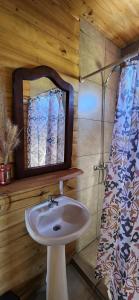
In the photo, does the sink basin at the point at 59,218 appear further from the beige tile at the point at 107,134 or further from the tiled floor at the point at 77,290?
the beige tile at the point at 107,134

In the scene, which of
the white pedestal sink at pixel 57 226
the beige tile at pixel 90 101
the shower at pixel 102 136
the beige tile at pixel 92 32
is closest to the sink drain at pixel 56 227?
the white pedestal sink at pixel 57 226

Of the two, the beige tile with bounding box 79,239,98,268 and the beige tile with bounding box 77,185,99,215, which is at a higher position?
the beige tile with bounding box 77,185,99,215

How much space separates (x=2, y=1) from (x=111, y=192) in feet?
4.77

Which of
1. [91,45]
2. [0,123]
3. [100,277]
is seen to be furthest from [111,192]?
[91,45]

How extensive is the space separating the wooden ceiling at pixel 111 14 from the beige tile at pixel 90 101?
562 mm

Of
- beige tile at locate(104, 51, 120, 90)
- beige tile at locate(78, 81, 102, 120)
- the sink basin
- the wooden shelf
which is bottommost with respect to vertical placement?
the sink basin

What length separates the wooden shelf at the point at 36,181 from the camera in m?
1.15

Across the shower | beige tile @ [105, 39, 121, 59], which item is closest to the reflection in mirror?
the shower

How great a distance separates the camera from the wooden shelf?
45.3 inches

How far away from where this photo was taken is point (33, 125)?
137 cm

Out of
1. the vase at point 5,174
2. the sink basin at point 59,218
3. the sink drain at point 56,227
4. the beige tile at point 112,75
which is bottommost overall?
the sink drain at point 56,227

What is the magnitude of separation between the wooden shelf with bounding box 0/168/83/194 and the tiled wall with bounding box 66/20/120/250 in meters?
0.26

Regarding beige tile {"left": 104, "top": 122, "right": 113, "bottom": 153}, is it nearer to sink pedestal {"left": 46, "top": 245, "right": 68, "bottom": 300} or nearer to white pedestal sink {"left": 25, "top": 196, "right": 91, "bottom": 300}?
white pedestal sink {"left": 25, "top": 196, "right": 91, "bottom": 300}

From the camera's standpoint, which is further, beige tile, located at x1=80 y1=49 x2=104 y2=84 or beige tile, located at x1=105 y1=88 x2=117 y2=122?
beige tile, located at x1=105 y1=88 x2=117 y2=122
